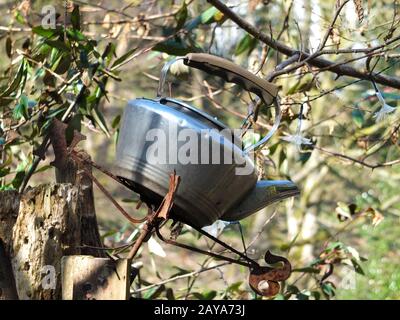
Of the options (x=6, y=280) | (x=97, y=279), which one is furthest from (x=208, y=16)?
(x=97, y=279)

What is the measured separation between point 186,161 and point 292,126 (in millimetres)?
3654

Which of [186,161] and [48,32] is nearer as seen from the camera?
[186,161]

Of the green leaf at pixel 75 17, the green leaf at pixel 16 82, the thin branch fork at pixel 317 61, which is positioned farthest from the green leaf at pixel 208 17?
the green leaf at pixel 16 82

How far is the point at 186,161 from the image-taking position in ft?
5.03

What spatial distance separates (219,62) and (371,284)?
13.1 feet

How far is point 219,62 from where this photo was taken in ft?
5.70

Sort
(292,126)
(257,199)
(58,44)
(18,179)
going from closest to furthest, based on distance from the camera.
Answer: (257,199)
(58,44)
(18,179)
(292,126)

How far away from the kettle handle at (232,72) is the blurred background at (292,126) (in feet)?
1.77

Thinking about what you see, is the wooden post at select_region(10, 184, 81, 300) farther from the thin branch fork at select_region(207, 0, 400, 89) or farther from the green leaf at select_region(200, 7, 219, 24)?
the green leaf at select_region(200, 7, 219, 24)

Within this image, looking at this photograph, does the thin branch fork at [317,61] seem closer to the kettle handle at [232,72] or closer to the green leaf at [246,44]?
the green leaf at [246,44]

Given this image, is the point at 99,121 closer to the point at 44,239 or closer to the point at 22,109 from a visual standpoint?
the point at 22,109

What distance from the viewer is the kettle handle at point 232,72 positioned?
1733 mm
